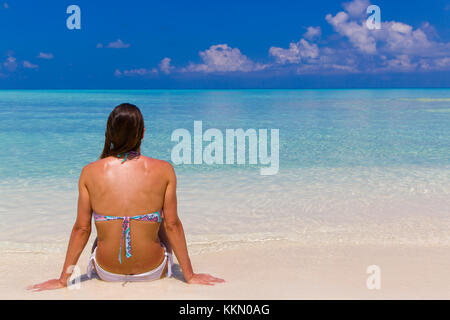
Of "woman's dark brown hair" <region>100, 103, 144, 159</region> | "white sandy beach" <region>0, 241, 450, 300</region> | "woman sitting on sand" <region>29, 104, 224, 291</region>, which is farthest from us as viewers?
"white sandy beach" <region>0, 241, 450, 300</region>

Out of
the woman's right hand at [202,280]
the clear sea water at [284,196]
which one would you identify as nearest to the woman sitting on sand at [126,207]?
the woman's right hand at [202,280]

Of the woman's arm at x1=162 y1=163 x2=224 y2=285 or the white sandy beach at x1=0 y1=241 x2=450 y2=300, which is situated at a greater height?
the woman's arm at x1=162 y1=163 x2=224 y2=285

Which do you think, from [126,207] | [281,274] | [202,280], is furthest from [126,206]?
[281,274]

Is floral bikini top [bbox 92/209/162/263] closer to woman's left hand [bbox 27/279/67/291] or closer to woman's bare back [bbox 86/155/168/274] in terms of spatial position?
woman's bare back [bbox 86/155/168/274]

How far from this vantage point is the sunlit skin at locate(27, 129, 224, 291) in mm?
2422

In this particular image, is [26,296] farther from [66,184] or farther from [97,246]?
[66,184]

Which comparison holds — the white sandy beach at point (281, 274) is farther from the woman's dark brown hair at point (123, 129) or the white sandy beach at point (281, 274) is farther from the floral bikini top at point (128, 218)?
the woman's dark brown hair at point (123, 129)

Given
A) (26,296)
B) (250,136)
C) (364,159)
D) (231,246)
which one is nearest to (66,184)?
(231,246)

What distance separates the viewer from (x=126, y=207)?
2.46m

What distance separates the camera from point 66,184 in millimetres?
6551

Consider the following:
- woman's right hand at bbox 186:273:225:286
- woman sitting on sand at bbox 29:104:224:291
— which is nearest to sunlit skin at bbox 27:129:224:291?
woman sitting on sand at bbox 29:104:224:291

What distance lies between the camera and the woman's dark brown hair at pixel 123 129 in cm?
229

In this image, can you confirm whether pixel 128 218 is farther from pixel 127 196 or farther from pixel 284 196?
pixel 284 196
